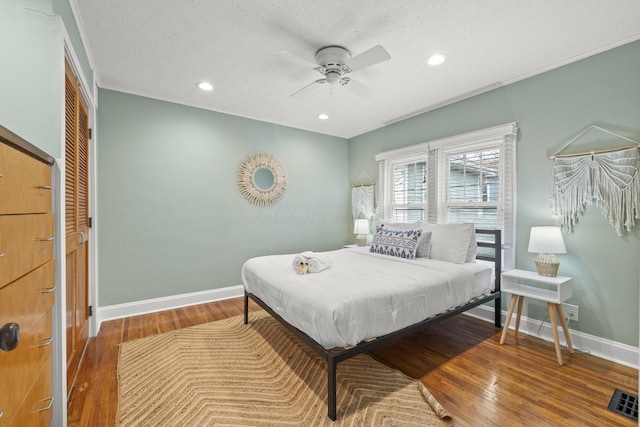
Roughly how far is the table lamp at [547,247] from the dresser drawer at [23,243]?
334cm

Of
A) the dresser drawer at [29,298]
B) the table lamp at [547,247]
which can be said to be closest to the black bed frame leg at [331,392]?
the dresser drawer at [29,298]

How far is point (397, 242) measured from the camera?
330 centimetres

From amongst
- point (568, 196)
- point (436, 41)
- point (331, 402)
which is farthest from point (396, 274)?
point (436, 41)

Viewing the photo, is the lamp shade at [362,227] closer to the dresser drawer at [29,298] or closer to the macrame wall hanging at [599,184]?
the macrame wall hanging at [599,184]

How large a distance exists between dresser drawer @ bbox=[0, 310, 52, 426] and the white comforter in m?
1.28

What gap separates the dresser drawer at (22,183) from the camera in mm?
818

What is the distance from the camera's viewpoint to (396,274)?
2.37 meters

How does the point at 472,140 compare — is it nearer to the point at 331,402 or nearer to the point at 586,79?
the point at 586,79

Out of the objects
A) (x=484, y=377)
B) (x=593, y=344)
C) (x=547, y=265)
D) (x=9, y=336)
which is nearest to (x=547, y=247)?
(x=547, y=265)

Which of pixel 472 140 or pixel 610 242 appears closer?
pixel 610 242

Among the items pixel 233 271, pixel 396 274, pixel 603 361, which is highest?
pixel 396 274

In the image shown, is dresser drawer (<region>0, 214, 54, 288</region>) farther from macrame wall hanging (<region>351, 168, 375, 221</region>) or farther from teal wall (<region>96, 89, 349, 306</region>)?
macrame wall hanging (<region>351, 168, 375, 221</region>)

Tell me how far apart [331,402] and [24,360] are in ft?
4.74

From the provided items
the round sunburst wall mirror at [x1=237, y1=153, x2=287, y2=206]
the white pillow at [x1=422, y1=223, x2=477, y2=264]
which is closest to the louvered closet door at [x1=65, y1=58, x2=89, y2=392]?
the round sunburst wall mirror at [x1=237, y1=153, x2=287, y2=206]
